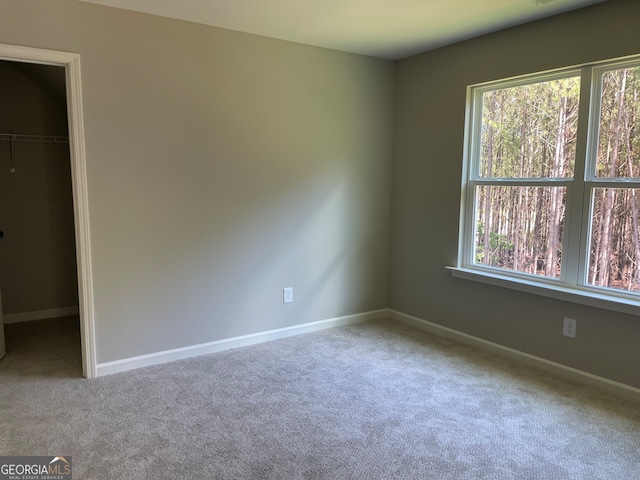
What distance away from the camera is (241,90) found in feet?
10.8

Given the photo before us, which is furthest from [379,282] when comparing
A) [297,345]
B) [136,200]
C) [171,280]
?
[136,200]

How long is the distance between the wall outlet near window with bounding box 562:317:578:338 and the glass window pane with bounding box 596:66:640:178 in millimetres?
962

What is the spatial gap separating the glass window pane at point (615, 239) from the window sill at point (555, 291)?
124 mm

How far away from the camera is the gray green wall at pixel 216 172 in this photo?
2834 millimetres

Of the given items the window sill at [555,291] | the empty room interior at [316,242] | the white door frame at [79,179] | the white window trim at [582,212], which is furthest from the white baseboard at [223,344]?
the white window trim at [582,212]

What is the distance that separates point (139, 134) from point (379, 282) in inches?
98.2

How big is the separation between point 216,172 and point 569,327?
2683mm

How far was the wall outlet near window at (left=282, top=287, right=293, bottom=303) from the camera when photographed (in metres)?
3.67

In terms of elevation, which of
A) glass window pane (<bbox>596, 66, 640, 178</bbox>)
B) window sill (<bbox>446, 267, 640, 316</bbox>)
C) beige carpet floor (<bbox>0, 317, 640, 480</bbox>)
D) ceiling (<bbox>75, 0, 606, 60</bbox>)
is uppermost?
ceiling (<bbox>75, 0, 606, 60</bbox>)

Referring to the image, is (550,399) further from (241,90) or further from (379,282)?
(241,90)

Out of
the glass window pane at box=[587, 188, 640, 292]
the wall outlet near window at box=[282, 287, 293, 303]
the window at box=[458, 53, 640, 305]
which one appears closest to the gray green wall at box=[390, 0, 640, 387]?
the window at box=[458, 53, 640, 305]

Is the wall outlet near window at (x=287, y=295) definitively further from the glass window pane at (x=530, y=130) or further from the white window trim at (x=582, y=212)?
the glass window pane at (x=530, y=130)

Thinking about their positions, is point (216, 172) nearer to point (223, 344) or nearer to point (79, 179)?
point (79, 179)

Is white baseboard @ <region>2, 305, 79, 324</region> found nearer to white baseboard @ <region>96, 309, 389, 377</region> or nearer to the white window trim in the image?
white baseboard @ <region>96, 309, 389, 377</region>
